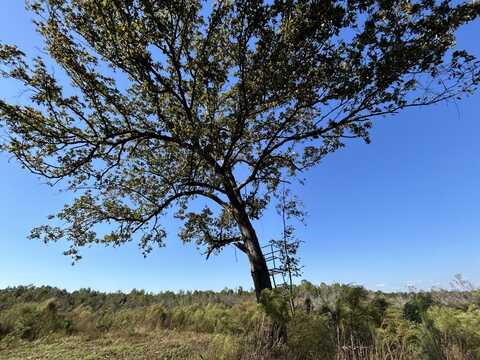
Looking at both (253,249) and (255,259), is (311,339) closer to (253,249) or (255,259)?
(255,259)

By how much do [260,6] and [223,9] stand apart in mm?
1011

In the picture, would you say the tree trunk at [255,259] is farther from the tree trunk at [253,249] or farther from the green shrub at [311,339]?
the green shrub at [311,339]

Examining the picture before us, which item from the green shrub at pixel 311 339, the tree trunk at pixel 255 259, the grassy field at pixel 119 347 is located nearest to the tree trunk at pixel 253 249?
the tree trunk at pixel 255 259

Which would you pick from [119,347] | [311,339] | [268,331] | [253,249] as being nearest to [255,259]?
[253,249]

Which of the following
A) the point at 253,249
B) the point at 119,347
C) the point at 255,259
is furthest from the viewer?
the point at 253,249

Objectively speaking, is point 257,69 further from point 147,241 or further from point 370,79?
point 147,241

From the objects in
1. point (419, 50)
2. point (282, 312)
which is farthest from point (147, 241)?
point (419, 50)

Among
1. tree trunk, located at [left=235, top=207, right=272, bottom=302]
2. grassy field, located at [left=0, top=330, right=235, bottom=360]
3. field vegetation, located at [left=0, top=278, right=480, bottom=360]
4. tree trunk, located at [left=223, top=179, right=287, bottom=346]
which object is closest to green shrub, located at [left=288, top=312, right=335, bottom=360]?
field vegetation, located at [left=0, top=278, right=480, bottom=360]

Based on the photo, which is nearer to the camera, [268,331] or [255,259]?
[268,331]

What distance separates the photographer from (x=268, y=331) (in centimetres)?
516

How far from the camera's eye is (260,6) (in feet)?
18.3

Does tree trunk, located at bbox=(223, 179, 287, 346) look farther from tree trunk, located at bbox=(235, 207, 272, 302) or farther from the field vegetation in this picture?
the field vegetation

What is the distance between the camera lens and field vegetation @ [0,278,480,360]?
3949 mm

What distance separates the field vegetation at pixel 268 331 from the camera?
3949 millimetres
